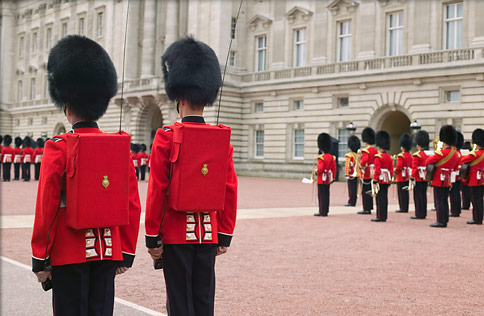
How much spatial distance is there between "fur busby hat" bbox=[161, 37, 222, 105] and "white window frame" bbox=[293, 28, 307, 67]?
95.3 ft

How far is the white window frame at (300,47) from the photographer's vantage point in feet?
108

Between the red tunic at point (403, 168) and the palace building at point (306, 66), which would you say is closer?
the red tunic at point (403, 168)

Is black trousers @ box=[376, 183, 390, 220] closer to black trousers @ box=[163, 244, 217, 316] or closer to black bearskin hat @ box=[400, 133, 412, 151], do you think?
black bearskin hat @ box=[400, 133, 412, 151]

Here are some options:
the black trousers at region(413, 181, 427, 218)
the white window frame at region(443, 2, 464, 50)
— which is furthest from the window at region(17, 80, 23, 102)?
the black trousers at region(413, 181, 427, 218)

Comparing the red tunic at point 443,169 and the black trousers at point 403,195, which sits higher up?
the red tunic at point 443,169

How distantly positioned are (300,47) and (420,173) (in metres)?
20.4

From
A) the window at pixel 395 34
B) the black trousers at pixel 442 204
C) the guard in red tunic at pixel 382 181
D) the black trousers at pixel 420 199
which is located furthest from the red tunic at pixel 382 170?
the window at pixel 395 34

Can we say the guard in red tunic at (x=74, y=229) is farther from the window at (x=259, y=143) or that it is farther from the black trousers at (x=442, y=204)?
the window at (x=259, y=143)

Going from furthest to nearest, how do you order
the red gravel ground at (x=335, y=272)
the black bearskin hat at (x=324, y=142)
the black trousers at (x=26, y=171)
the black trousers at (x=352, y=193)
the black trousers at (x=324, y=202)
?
the black trousers at (x=26, y=171) → the black trousers at (x=352, y=193) → the black bearskin hat at (x=324, y=142) → the black trousers at (x=324, y=202) → the red gravel ground at (x=335, y=272)

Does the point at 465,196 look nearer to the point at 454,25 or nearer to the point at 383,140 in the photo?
the point at 383,140

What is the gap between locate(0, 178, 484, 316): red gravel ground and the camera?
5.46 meters

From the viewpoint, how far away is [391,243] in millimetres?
9555

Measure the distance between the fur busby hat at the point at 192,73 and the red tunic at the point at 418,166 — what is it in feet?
33.8

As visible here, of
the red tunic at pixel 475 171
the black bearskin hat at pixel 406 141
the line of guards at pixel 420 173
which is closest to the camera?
the line of guards at pixel 420 173
